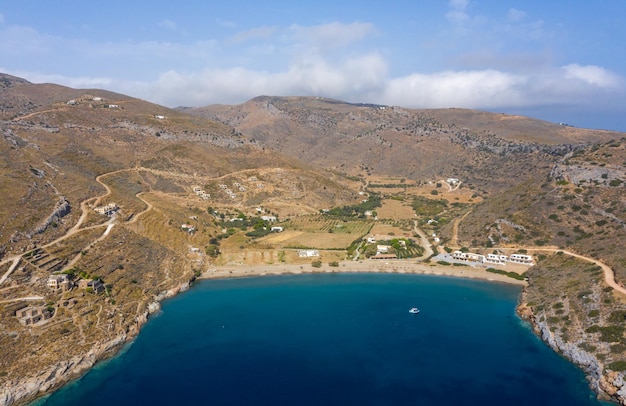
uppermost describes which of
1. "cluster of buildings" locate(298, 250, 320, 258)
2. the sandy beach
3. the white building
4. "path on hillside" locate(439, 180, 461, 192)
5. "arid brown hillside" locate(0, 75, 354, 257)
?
"arid brown hillside" locate(0, 75, 354, 257)

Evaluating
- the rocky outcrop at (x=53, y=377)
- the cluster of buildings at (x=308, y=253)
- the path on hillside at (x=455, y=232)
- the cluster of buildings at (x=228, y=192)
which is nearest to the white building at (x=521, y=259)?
the path on hillside at (x=455, y=232)

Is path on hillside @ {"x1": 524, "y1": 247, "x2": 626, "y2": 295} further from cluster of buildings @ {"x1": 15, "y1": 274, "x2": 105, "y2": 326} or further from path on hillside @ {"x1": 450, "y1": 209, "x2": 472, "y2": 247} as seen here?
cluster of buildings @ {"x1": 15, "y1": 274, "x2": 105, "y2": 326}

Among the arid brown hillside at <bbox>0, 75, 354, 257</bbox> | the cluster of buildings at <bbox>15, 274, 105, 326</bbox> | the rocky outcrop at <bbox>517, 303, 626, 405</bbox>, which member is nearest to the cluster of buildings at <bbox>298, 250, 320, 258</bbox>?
the cluster of buildings at <bbox>15, 274, 105, 326</bbox>

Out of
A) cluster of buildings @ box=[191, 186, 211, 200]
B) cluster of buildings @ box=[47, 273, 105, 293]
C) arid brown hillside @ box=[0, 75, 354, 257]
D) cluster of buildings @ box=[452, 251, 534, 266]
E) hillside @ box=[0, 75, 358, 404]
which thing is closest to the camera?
hillside @ box=[0, 75, 358, 404]

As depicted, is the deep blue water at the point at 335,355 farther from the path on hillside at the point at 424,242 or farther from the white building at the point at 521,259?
the path on hillside at the point at 424,242

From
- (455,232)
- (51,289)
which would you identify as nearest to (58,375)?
(51,289)
